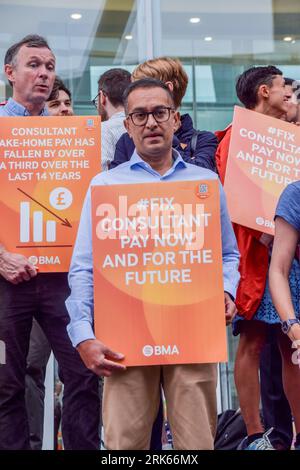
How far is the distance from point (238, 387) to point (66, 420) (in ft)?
3.20

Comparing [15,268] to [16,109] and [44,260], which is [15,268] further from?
[16,109]

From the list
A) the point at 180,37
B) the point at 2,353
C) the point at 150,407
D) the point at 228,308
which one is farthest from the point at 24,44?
the point at 180,37

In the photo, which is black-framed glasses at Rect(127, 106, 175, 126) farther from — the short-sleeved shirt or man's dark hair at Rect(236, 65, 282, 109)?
man's dark hair at Rect(236, 65, 282, 109)

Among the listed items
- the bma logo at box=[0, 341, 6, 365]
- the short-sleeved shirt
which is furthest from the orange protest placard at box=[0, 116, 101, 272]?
the short-sleeved shirt

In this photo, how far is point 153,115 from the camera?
→ 3629 mm

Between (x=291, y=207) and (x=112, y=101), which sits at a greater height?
(x=112, y=101)

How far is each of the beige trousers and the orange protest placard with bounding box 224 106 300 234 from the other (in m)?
1.14

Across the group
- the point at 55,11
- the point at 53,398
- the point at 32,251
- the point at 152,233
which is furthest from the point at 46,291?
the point at 55,11

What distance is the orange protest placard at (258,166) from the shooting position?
14.1ft

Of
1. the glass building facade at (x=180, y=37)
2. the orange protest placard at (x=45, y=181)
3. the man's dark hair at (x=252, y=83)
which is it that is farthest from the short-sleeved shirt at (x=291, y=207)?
the glass building facade at (x=180, y=37)

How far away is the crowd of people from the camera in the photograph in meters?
3.30

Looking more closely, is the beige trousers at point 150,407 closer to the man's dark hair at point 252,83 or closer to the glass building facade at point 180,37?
the man's dark hair at point 252,83

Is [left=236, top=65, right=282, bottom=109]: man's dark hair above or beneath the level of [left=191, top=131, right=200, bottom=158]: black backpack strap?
above

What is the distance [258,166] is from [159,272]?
49.6 inches
